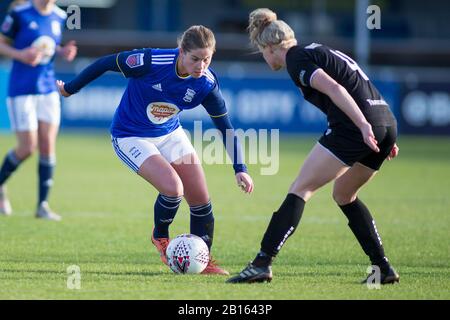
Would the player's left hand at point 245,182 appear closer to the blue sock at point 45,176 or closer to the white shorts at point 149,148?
the white shorts at point 149,148

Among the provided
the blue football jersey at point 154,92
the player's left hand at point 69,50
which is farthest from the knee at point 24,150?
the blue football jersey at point 154,92

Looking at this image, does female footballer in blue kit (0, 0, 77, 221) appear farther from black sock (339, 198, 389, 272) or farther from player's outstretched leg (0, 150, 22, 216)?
black sock (339, 198, 389, 272)

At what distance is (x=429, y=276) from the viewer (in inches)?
276

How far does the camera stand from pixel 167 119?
7.41 m

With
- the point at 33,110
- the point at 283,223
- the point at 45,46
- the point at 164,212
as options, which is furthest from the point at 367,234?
the point at 45,46

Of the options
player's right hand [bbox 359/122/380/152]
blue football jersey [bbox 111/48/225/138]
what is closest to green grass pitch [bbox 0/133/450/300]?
player's right hand [bbox 359/122/380/152]

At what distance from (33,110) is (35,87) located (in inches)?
10.4

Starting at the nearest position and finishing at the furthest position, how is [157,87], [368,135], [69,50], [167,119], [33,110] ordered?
[368,135] < [157,87] < [167,119] < [69,50] < [33,110]

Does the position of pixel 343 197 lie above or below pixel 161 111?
below

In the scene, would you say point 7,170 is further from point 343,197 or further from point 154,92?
point 343,197

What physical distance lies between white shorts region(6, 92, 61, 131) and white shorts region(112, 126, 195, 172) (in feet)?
10.2

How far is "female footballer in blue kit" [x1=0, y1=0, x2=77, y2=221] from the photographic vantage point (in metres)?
10.3

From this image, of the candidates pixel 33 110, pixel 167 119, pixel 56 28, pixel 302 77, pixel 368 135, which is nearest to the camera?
pixel 368 135

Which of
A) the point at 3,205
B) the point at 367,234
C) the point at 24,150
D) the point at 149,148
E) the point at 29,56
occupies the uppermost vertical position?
the point at 29,56
